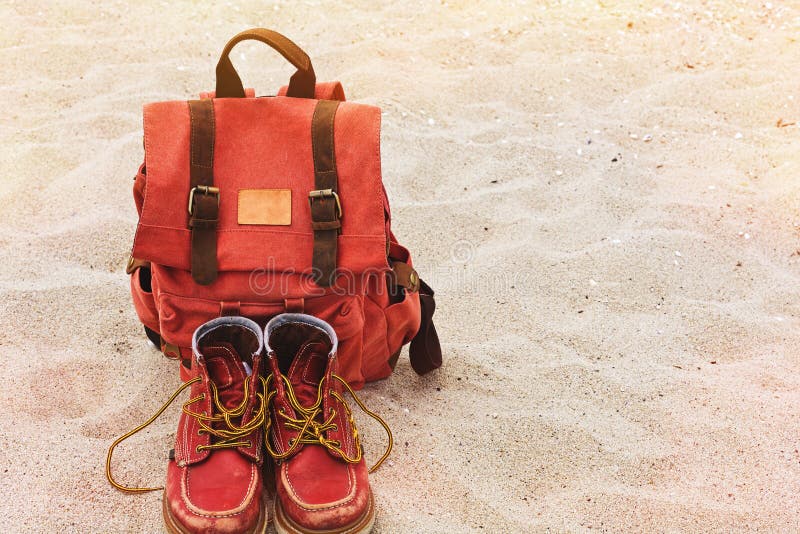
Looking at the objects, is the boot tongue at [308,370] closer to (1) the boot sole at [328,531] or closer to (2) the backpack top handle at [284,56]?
(1) the boot sole at [328,531]

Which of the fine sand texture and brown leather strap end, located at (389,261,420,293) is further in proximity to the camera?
brown leather strap end, located at (389,261,420,293)

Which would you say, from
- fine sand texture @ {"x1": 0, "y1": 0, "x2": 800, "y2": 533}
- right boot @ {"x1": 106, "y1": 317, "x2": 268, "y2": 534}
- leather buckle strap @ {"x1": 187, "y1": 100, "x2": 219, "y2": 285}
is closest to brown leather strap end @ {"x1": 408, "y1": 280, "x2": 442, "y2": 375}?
fine sand texture @ {"x1": 0, "y1": 0, "x2": 800, "y2": 533}

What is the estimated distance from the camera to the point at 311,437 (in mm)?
1544

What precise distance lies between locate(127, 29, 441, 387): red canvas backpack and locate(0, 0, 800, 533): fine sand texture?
0.37 meters

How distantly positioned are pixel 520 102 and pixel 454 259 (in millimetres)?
1039

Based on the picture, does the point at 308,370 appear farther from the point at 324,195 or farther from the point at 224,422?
the point at 324,195

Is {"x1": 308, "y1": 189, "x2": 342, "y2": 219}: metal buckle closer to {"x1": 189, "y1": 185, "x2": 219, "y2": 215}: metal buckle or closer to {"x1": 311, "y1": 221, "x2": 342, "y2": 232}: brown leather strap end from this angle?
{"x1": 311, "y1": 221, "x2": 342, "y2": 232}: brown leather strap end

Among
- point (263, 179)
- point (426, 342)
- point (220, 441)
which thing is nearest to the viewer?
point (220, 441)

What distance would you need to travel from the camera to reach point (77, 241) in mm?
2287

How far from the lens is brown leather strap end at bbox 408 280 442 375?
187cm

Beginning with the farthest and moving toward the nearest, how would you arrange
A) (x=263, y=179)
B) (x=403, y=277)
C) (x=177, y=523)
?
(x=403, y=277)
(x=263, y=179)
(x=177, y=523)

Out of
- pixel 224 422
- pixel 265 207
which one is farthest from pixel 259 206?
pixel 224 422

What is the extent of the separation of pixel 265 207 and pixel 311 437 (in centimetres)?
53

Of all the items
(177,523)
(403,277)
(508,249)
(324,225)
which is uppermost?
(324,225)
